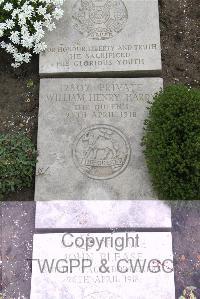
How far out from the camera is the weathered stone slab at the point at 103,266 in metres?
3.61

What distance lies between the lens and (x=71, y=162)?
438cm

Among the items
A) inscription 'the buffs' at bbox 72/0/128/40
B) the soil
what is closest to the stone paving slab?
the soil

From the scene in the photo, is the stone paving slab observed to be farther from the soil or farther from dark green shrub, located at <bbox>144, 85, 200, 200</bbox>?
dark green shrub, located at <bbox>144, 85, 200, 200</bbox>

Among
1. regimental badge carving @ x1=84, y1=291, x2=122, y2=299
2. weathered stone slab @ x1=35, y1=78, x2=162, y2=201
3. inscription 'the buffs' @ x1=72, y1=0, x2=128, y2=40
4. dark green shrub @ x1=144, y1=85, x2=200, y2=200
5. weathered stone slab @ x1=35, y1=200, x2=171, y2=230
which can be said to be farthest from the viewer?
inscription 'the buffs' @ x1=72, y1=0, x2=128, y2=40

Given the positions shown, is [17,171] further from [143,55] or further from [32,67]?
[143,55]

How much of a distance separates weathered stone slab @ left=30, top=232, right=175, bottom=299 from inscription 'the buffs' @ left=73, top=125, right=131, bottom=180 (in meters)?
0.75

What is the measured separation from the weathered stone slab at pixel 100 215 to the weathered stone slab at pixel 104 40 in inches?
58.4

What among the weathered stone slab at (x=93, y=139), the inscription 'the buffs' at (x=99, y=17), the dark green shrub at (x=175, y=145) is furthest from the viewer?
the inscription 'the buffs' at (x=99, y=17)

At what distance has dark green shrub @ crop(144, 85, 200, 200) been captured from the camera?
406cm

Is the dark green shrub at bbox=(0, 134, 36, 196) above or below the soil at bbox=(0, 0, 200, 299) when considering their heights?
below

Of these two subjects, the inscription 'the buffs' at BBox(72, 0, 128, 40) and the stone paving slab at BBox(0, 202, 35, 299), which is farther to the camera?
the inscription 'the buffs' at BBox(72, 0, 128, 40)

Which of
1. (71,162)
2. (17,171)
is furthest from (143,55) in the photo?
(17,171)

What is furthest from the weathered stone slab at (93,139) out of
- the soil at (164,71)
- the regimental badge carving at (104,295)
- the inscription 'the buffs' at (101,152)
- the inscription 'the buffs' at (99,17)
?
the regimental badge carving at (104,295)

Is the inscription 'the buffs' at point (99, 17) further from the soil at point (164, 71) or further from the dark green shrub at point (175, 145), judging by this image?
the dark green shrub at point (175, 145)
